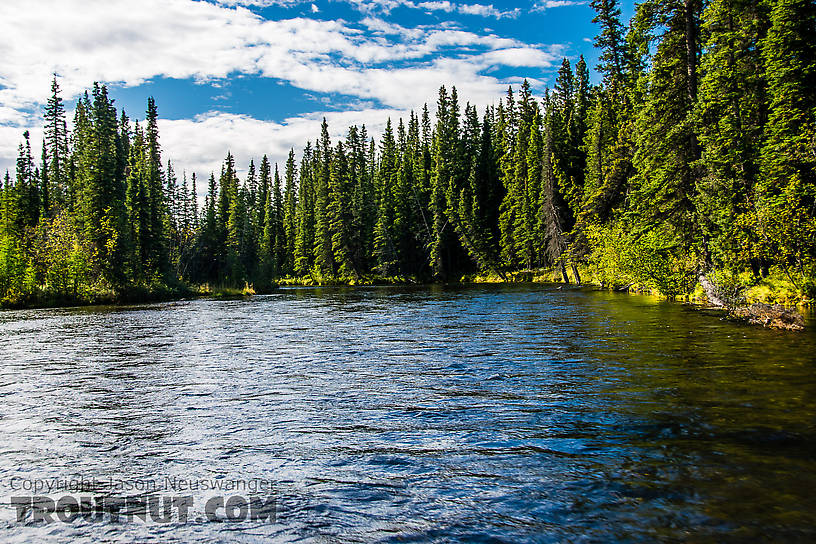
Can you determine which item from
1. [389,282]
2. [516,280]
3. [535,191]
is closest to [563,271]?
[516,280]

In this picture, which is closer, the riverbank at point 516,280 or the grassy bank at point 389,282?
the riverbank at point 516,280

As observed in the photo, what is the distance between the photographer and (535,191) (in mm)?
67812

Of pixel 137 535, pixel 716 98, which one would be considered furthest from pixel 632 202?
pixel 137 535

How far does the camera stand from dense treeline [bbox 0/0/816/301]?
75.8 feet

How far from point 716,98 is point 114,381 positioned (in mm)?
27104

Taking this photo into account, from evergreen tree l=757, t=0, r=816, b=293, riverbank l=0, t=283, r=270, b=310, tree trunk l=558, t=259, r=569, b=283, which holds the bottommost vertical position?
riverbank l=0, t=283, r=270, b=310

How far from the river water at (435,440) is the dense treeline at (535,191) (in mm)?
10249

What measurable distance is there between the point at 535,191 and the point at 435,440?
2500 inches

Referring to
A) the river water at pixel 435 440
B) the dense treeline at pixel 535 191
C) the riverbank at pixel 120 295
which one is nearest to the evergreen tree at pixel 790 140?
the dense treeline at pixel 535 191

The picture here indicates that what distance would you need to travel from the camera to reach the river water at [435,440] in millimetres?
5555

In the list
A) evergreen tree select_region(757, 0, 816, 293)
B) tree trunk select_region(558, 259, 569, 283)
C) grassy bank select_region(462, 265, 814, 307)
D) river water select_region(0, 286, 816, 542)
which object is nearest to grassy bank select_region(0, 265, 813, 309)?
grassy bank select_region(462, 265, 814, 307)

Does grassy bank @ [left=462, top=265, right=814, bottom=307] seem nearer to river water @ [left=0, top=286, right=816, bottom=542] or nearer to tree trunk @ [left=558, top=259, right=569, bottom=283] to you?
river water @ [left=0, top=286, right=816, bottom=542]

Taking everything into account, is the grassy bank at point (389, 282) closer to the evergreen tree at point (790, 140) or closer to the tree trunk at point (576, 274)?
the tree trunk at point (576, 274)

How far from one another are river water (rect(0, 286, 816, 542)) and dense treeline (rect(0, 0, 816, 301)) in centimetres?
1025
